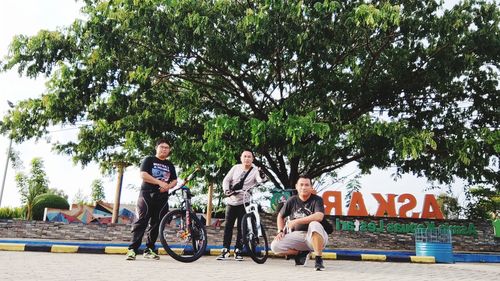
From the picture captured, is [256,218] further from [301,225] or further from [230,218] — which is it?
[301,225]

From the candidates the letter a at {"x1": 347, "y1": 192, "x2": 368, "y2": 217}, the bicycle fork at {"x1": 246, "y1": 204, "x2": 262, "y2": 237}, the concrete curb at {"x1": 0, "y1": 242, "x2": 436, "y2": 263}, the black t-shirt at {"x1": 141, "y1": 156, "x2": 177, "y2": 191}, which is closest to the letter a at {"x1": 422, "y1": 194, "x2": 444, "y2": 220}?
the letter a at {"x1": 347, "y1": 192, "x2": 368, "y2": 217}

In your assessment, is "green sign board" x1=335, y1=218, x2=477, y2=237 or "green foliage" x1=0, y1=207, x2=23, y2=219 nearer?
"green sign board" x1=335, y1=218, x2=477, y2=237

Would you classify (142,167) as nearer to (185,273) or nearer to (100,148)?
(185,273)

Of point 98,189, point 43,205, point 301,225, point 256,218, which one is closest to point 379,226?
point 256,218

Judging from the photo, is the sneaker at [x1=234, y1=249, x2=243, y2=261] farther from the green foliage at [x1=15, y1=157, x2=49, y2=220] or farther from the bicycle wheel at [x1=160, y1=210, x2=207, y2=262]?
the green foliage at [x1=15, y1=157, x2=49, y2=220]

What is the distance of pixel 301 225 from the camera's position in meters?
6.30

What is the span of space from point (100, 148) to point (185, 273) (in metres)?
9.43

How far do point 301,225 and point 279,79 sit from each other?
6915mm

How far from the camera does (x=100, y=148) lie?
13.4 m

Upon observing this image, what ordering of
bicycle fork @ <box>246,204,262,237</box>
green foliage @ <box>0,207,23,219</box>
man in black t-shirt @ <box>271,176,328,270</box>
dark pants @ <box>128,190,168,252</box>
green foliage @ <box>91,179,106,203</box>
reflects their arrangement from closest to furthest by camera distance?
man in black t-shirt @ <box>271,176,328,270</box> < dark pants @ <box>128,190,168,252</box> < bicycle fork @ <box>246,204,262,237</box> < green foliage @ <box>0,207,23,219</box> < green foliage @ <box>91,179,106,203</box>

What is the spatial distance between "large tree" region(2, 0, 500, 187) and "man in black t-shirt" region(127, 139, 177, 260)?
3.05 metres

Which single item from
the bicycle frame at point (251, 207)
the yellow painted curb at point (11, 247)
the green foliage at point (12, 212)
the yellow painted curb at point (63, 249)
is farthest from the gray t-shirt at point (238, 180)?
the green foliage at point (12, 212)

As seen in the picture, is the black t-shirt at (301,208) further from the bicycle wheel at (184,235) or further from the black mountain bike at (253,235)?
the bicycle wheel at (184,235)

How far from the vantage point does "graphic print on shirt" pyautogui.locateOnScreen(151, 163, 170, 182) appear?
6.50 metres
